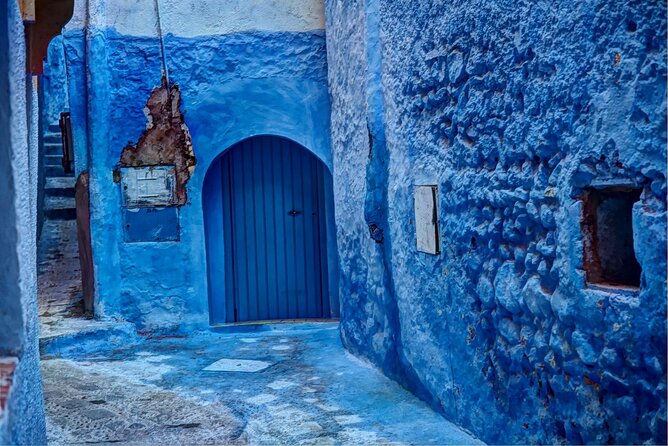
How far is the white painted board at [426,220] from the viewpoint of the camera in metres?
4.42

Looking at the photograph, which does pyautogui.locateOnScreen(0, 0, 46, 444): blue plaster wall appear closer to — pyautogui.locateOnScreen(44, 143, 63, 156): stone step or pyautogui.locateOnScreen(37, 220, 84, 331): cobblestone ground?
pyautogui.locateOnScreen(37, 220, 84, 331): cobblestone ground

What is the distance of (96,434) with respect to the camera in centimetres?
433

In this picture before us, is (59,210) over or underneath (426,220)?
over

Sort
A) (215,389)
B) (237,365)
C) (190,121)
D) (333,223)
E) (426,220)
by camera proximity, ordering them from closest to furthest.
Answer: (426,220) → (215,389) → (237,365) → (190,121) → (333,223)

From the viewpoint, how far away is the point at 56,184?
401 inches

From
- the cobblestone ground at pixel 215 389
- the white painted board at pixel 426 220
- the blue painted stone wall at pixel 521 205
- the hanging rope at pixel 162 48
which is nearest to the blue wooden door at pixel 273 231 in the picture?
the cobblestone ground at pixel 215 389

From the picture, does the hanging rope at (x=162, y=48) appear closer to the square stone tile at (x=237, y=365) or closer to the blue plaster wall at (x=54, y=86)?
the blue plaster wall at (x=54, y=86)

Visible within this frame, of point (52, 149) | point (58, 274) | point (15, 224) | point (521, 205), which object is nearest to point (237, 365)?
point (58, 274)

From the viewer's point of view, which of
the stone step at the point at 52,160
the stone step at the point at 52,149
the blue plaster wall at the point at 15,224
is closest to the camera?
the blue plaster wall at the point at 15,224

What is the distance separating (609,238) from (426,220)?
5.72 feet

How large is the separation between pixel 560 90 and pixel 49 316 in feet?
18.8

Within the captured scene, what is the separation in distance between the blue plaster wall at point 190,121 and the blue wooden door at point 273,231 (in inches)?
14.2

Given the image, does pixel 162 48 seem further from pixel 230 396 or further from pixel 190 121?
pixel 230 396

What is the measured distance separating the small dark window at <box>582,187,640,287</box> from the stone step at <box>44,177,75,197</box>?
839 cm
